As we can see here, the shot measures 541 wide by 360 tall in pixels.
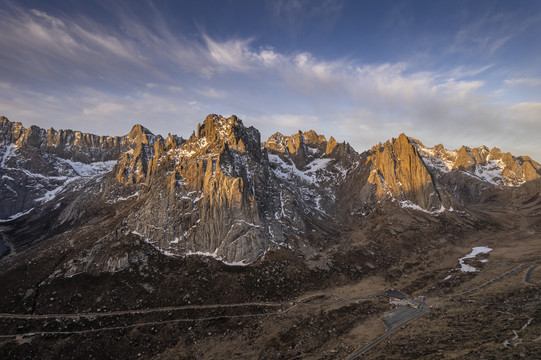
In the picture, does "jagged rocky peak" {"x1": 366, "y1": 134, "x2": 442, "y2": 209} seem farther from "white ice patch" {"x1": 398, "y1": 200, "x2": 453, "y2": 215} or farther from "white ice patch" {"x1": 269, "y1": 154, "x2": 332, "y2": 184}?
"white ice patch" {"x1": 269, "y1": 154, "x2": 332, "y2": 184}

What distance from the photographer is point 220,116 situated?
14125 centimetres

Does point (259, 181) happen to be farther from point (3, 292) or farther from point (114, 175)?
point (114, 175)

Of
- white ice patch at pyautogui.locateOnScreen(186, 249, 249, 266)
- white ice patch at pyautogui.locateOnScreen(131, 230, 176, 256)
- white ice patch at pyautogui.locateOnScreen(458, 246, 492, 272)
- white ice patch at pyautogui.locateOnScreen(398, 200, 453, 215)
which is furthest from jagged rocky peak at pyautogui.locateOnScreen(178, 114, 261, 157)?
white ice patch at pyautogui.locateOnScreen(458, 246, 492, 272)

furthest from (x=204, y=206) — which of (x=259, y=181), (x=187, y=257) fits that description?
(x=259, y=181)

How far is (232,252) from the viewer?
299 ft

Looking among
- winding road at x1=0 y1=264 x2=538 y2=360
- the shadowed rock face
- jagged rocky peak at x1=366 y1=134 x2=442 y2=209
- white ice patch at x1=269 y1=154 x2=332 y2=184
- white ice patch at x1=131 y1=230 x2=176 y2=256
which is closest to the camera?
winding road at x1=0 y1=264 x2=538 y2=360

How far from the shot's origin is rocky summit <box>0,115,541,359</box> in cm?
5906

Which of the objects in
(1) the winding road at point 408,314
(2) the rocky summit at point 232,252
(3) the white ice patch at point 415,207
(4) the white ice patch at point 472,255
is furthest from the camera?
(3) the white ice patch at point 415,207

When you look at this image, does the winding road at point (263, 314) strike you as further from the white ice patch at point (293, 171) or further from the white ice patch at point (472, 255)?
the white ice patch at point (293, 171)

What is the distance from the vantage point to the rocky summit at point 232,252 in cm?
5906

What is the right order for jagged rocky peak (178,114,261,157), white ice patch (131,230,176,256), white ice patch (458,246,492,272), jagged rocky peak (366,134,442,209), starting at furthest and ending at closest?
jagged rocky peak (366,134,442,209), jagged rocky peak (178,114,261,157), white ice patch (131,230,176,256), white ice patch (458,246,492,272)

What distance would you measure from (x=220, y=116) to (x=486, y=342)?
A: 5194 inches

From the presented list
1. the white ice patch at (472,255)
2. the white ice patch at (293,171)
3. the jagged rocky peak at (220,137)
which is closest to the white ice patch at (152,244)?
the jagged rocky peak at (220,137)

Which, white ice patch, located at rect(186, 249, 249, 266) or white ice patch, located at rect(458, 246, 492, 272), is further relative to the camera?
white ice patch, located at rect(186, 249, 249, 266)
